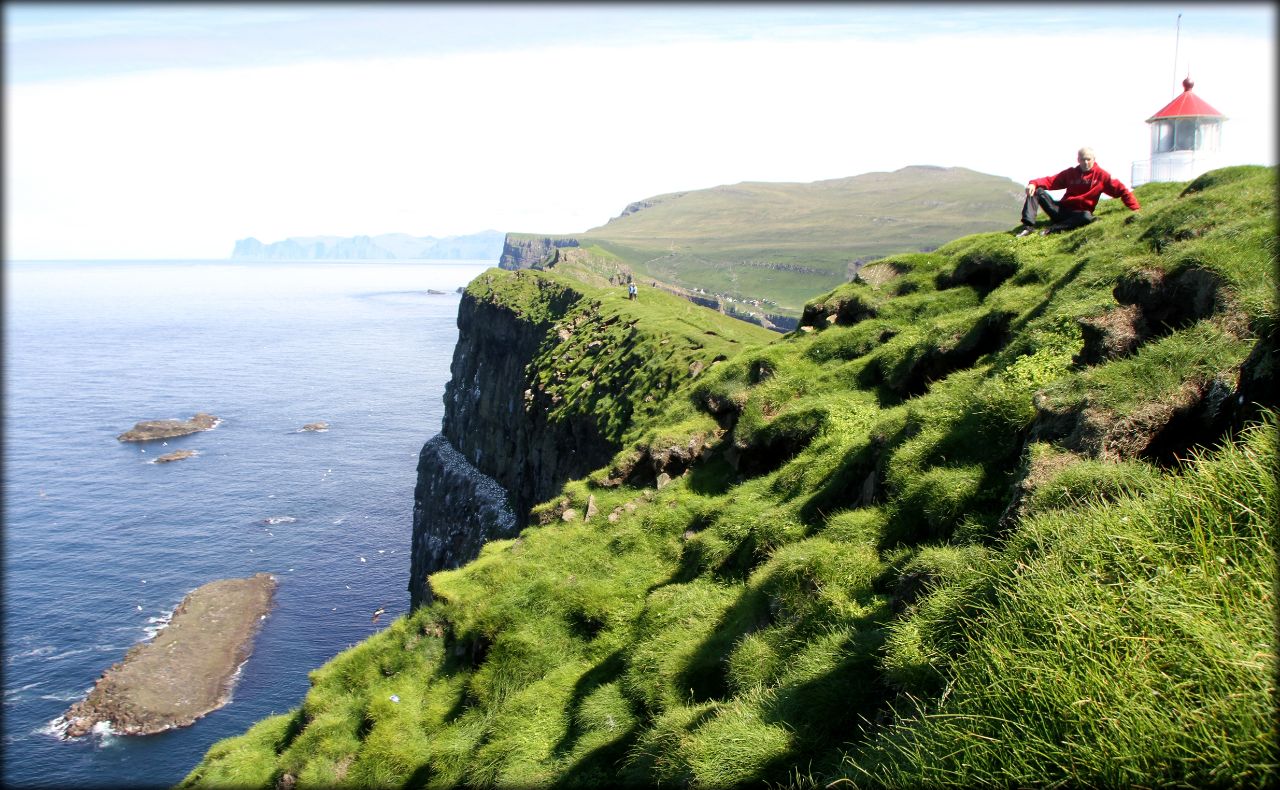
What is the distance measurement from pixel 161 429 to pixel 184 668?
208ft

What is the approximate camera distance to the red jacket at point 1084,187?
15.6 m

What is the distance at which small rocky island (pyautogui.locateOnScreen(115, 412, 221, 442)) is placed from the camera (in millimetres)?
106500

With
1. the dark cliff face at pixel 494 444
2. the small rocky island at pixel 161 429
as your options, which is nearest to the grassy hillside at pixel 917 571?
the dark cliff face at pixel 494 444

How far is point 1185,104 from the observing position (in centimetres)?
2086

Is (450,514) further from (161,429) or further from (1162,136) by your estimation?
(161,429)

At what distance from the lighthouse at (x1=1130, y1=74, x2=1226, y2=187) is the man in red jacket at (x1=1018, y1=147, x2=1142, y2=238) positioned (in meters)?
6.41

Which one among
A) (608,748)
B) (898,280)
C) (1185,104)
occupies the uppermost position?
(1185,104)

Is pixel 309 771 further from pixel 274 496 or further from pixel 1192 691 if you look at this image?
pixel 274 496

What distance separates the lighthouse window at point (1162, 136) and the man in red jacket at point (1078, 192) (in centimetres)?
725

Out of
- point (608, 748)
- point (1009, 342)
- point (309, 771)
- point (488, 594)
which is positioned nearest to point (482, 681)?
point (488, 594)

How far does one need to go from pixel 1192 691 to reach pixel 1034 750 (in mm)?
985

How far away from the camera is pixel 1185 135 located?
829 inches

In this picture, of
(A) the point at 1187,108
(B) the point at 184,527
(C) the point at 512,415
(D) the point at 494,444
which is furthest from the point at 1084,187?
(B) the point at 184,527

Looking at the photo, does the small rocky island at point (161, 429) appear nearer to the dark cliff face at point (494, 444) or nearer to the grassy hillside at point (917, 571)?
the dark cliff face at point (494, 444)
